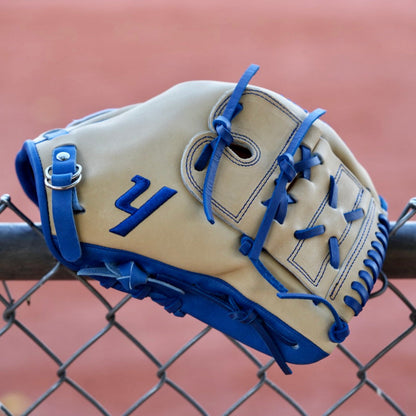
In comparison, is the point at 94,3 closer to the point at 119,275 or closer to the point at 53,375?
the point at 53,375

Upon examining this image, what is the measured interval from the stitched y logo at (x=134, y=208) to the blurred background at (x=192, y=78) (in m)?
1.13

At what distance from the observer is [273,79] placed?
11.8 ft

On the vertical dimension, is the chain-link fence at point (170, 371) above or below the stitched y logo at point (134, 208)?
below

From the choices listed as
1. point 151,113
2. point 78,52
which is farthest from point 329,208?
point 78,52

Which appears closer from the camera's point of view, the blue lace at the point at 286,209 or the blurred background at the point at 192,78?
the blue lace at the point at 286,209

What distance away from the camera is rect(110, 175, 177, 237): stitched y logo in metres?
0.67

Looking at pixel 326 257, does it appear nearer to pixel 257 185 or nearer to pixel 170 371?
pixel 257 185

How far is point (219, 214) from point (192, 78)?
118 inches

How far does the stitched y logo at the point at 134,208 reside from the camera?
26.4 inches

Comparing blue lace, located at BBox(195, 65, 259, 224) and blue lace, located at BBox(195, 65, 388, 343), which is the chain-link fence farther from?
blue lace, located at BBox(195, 65, 259, 224)

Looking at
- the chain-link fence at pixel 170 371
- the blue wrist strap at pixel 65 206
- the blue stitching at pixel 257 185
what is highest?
the blue stitching at pixel 257 185

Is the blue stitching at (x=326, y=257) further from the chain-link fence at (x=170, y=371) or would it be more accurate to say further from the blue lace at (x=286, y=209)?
the chain-link fence at (x=170, y=371)

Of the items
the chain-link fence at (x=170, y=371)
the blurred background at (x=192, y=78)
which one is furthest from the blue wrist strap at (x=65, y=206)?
the blurred background at (x=192, y=78)

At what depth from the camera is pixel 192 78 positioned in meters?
3.57
